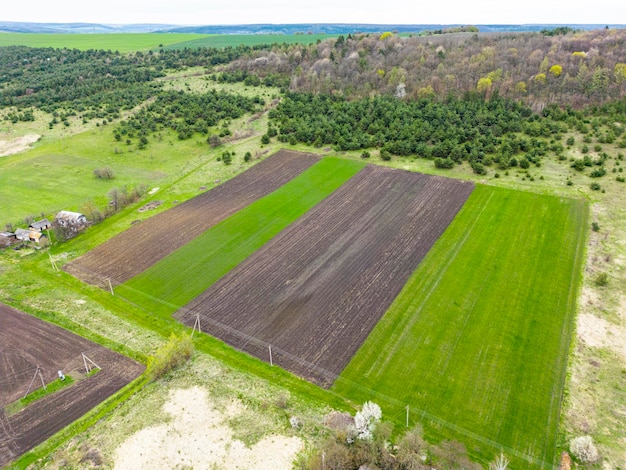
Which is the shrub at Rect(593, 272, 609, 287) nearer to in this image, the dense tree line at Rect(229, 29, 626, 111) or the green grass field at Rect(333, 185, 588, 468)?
the green grass field at Rect(333, 185, 588, 468)

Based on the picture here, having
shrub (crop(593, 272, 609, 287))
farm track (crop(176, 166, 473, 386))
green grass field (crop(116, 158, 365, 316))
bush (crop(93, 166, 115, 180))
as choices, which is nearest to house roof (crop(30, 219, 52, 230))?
bush (crop(93, 166, 115, 180))

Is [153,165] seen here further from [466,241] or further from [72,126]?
[466,241]

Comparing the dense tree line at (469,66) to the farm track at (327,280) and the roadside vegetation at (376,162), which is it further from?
the farm track at (327,280)

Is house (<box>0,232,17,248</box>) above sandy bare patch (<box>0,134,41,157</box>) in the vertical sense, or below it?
below

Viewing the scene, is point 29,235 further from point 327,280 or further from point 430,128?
point 430,128

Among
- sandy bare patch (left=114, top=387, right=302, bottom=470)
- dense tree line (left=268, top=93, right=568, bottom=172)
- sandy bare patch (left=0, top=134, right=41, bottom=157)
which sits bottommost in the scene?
sandy bare patch (left=114, top=387, right=302, bottom=470)

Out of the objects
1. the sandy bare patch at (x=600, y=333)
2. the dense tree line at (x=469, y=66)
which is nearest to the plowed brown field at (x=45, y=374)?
the sandy bare patch at (x=600, y=333)
